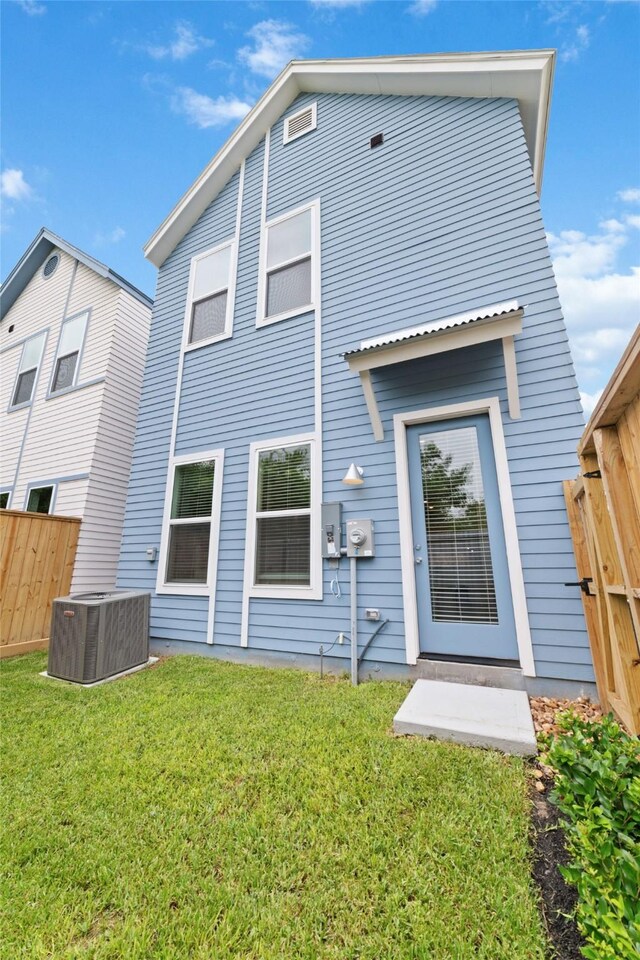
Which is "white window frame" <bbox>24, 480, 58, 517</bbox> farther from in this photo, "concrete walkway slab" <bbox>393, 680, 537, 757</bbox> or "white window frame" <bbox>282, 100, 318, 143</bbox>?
"white window frame" <bbox>282, 100, 318, 143</bbox>

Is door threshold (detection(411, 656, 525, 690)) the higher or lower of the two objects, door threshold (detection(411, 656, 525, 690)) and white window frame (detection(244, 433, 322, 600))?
the lower

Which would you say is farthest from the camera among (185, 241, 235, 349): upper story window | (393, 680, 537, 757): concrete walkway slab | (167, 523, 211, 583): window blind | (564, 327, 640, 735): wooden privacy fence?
(185, 241, 235, 349): upper story window

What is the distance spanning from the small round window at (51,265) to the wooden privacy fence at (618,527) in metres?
11.7

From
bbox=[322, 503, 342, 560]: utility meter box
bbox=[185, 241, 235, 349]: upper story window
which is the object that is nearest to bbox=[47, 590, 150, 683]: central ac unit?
bbox=[322, 503, 342, 560]: utility meter box

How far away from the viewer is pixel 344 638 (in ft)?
13.0

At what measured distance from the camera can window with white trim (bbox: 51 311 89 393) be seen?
800 centimetres

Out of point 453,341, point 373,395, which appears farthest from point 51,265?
point 453,341

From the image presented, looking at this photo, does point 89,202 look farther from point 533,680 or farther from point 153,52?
point 533,680

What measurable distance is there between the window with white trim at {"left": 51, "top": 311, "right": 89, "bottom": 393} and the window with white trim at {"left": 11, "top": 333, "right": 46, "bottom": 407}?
0.75 m

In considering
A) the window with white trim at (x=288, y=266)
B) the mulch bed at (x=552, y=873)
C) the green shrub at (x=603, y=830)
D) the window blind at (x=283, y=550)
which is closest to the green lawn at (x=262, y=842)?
the mulch bed at (x=552, y=873)

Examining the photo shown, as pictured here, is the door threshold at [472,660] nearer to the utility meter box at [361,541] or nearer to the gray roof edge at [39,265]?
the utility meter box at [361,541]

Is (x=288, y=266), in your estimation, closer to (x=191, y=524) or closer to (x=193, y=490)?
(x=193, y=490)

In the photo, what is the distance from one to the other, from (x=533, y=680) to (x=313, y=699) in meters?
1.83

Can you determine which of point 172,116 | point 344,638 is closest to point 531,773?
point 344,638
